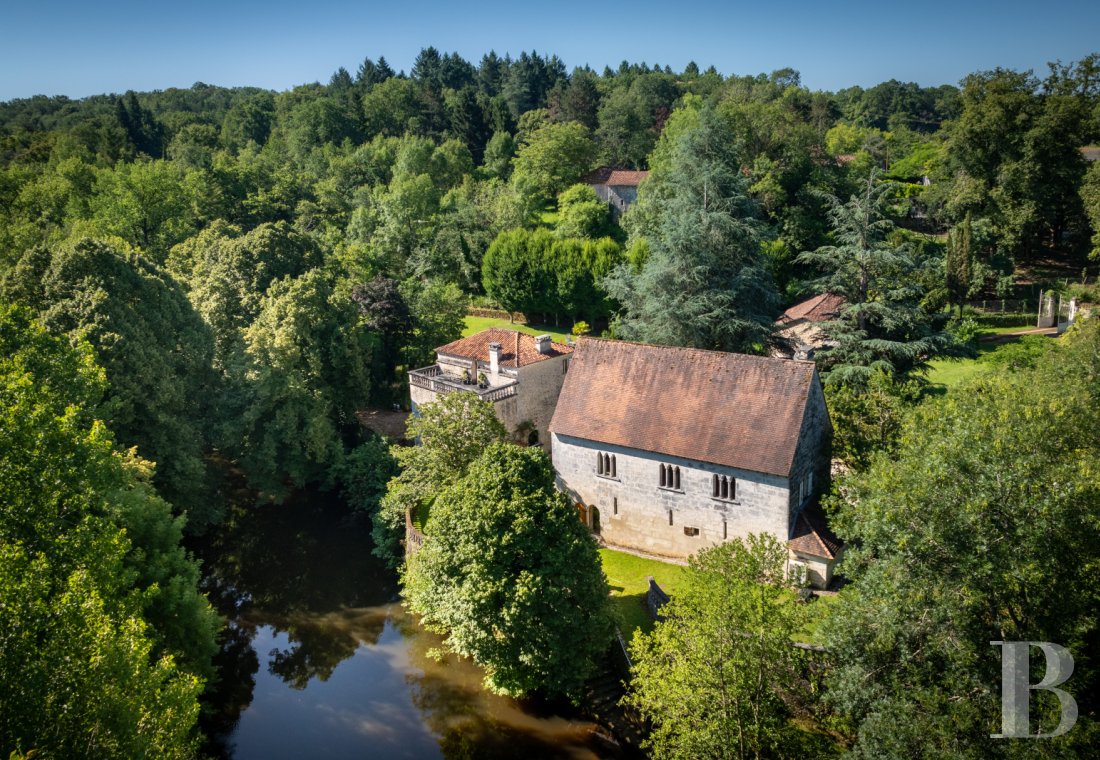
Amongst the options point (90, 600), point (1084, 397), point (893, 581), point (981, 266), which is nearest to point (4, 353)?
point (90, 600)

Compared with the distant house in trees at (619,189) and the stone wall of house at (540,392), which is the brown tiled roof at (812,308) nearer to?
the stone wall of house at (540,392)

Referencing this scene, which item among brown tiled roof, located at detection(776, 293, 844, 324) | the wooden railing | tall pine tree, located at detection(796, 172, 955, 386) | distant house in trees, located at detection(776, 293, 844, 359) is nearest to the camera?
tall pine tree, located at detection(796, 172, 955, 386)

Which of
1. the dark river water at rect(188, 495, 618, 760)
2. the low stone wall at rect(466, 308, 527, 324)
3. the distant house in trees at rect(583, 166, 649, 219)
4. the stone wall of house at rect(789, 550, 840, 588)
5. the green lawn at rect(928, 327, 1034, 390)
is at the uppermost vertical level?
the distant house in trees at rect(583, 166, 649, 219)

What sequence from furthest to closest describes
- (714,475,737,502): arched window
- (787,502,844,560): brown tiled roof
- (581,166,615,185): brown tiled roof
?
1. (581,166,615,185): brown tiled roof
2. (714,475,737,502): arched window
3. (787,502,844,560): brown tiled roof

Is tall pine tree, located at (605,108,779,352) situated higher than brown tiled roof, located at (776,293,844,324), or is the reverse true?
tall pine tree, located at (605,108,779,352)

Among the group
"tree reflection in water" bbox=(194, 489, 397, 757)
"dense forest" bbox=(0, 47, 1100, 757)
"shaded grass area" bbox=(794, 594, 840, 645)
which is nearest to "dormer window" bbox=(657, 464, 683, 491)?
"dense forest" bbox=(0, 47, 1100, 757)

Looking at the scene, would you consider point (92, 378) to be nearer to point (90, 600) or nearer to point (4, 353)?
point (4, 353)

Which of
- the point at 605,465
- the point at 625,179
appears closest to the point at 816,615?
the point at 605,465

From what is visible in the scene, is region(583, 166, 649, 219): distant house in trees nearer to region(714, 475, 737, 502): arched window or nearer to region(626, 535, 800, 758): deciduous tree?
region(714, 475, 737, 502): arched window
